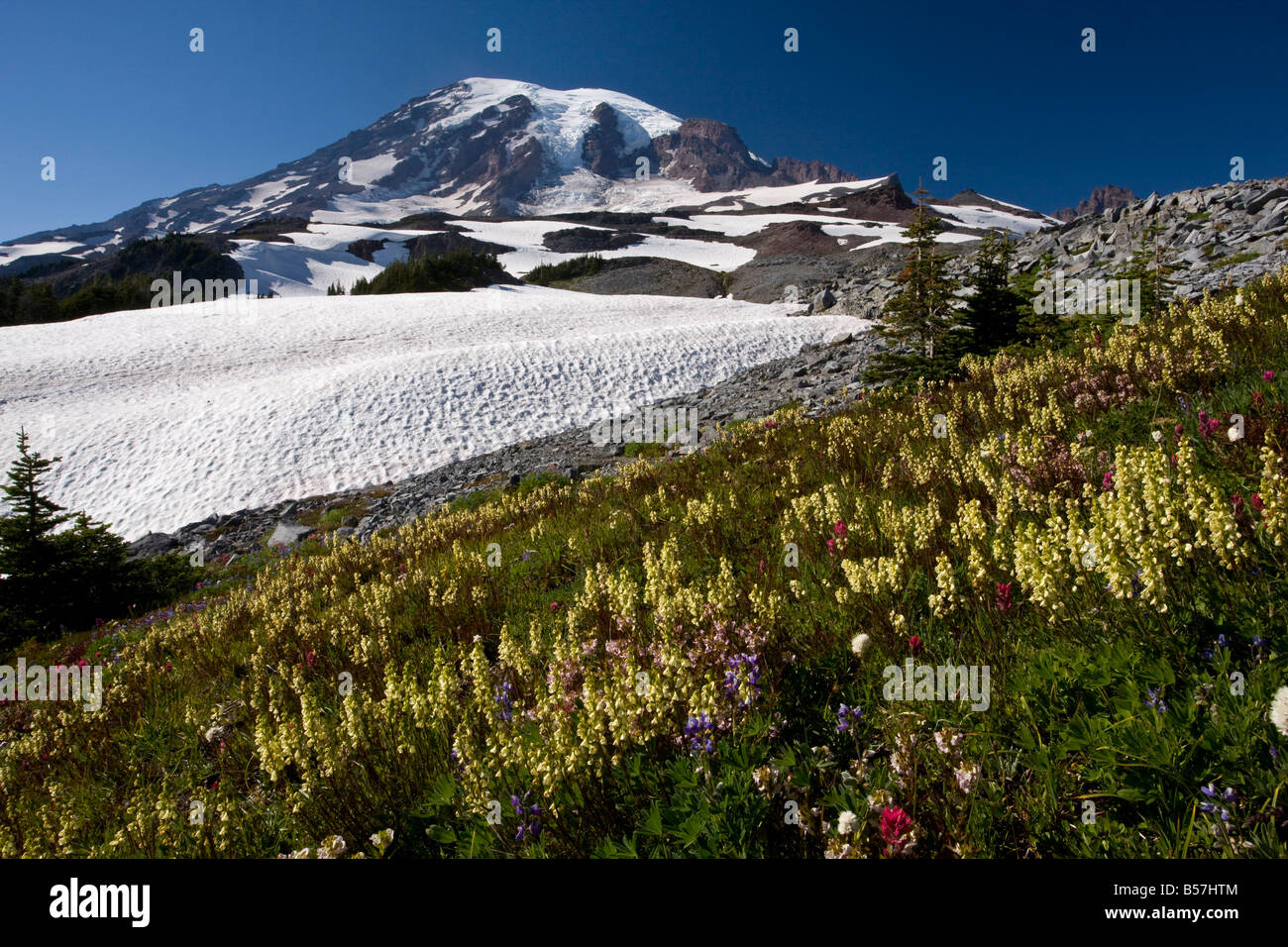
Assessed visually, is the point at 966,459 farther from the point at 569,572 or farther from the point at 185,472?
the point at 185,472

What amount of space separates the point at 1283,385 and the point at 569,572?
23.4 feet

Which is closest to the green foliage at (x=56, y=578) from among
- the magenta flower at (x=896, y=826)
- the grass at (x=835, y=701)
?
the grass at (x=835, y=701)

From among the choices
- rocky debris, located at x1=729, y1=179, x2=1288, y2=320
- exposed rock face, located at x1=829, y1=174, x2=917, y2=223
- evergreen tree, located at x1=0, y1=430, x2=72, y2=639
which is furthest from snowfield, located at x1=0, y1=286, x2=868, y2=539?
exposed rock face, located at x1=829, y1=174, x2=917, y2=223

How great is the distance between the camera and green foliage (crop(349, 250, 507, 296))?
51469 mm

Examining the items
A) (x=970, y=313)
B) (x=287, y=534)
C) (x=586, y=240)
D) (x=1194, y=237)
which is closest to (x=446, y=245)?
(x=586, y=240)

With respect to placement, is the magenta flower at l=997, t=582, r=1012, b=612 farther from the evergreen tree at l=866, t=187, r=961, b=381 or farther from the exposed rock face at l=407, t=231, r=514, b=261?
the exposed rock face at l=407, t=231, r=514, b=261

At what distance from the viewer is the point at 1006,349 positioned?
1267 cm

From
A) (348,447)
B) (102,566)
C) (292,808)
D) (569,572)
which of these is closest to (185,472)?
(348,447)

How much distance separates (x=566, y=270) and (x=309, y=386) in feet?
159

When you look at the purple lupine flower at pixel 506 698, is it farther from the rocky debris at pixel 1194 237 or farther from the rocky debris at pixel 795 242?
the rocky debris at pixel 795 242

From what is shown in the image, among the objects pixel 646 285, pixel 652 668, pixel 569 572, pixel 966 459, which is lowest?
pixel 569 572

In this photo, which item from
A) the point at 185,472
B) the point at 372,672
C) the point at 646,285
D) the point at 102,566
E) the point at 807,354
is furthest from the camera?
the point at 646,285

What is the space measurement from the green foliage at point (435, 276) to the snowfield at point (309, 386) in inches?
614

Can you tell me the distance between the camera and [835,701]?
3.16m
